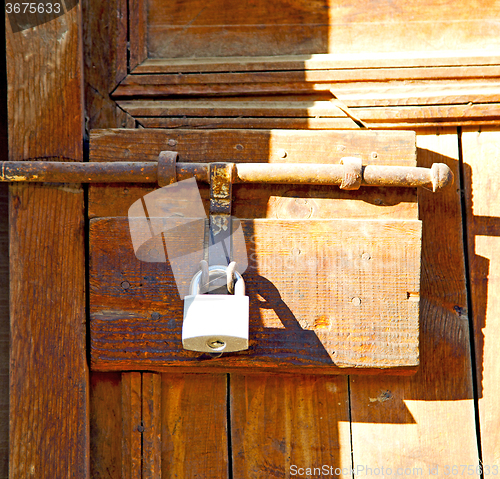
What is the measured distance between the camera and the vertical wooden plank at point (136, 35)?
1.00m

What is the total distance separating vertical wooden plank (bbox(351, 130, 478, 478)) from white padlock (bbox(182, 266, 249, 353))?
1.18 ft

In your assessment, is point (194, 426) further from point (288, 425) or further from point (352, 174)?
point (352, 174)

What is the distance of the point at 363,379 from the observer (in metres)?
0.94

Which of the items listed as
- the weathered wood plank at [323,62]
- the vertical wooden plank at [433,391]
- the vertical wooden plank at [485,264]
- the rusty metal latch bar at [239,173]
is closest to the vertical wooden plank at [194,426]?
the vertical wooden plank at [433,391]

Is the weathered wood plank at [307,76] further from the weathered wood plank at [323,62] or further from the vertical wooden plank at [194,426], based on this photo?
the vertical wooden plank at [194,426]

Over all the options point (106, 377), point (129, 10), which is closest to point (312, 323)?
point (106, 377)

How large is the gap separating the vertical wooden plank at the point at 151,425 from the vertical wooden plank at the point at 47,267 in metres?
0.11

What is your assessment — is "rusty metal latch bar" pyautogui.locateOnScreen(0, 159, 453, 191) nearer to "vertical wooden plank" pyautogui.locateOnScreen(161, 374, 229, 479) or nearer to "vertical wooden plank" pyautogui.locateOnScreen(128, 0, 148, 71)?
"vertical wooden plank" pyautogui.locateOnScreen(128, 0, 148, 71)

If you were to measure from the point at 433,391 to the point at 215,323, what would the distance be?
0.52m

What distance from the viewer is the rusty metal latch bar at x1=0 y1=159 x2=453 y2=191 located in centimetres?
86

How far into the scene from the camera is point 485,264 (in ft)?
3.10

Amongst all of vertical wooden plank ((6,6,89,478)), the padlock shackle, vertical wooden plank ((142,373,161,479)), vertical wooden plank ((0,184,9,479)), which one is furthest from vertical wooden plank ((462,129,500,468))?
vertical wooden plank ((0,184,9,479))

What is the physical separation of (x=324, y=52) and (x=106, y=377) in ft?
2.77

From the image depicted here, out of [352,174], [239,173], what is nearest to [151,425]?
[239,173]
